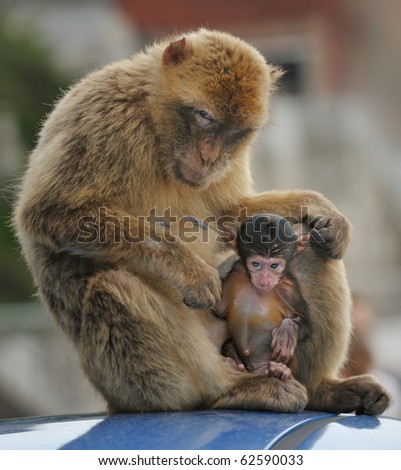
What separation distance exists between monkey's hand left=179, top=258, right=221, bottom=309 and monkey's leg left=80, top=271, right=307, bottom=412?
9 cm

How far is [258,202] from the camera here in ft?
15.9

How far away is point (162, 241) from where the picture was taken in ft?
13.8

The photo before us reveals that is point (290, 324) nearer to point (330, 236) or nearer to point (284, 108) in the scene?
point (330, 236)

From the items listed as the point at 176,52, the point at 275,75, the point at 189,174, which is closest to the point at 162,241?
the point at 189,174

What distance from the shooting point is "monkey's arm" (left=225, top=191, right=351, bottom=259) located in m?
4.38

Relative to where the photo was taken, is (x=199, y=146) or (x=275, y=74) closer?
(x=199, y=146)

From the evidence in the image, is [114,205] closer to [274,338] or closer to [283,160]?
[274,338]

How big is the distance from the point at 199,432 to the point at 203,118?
Answer: 177 cm

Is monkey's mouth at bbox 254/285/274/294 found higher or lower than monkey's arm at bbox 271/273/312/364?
higher

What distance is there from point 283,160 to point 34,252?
12.1 meters

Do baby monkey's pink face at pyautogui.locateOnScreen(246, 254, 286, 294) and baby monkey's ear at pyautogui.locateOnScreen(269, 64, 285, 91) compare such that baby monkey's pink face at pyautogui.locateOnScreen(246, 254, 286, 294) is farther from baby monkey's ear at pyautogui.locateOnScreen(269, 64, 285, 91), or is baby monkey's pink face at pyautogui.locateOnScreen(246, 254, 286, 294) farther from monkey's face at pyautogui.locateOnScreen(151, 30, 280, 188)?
baby monkey's ear at pyautogui.locateOnScreen(269, 64, 285, 91)

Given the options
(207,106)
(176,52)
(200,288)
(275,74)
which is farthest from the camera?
(275,74)

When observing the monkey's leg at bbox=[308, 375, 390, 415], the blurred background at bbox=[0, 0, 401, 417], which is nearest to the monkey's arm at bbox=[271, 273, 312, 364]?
the monkey's leg at bbox=[308, 375, 390, 415]
